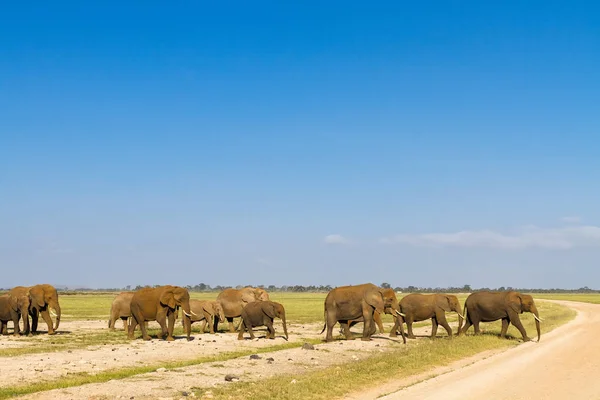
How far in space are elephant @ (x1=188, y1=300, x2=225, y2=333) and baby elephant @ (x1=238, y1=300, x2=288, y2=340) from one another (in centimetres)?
558

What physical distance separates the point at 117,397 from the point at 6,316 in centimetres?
2520

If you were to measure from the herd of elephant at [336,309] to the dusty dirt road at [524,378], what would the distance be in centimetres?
442

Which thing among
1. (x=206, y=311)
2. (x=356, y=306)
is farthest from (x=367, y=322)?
(x=206, y=311)

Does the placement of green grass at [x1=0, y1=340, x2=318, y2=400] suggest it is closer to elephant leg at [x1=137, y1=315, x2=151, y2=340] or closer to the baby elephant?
the baby elephant

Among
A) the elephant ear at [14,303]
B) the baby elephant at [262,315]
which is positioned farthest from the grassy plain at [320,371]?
the elephant ear at [14,303]

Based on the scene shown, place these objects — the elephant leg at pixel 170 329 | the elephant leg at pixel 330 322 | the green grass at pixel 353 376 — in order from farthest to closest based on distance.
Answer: the elephant leg at pixel 330 322 → the elephant leg at pixel 170 329 → the green grass at pixel 353 376

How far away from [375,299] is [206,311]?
38.1ft

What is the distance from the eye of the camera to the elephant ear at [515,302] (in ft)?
122

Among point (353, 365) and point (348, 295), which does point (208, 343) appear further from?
point (353, 365)

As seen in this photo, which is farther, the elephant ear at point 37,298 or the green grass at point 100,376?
the elephant ear at point 37,298

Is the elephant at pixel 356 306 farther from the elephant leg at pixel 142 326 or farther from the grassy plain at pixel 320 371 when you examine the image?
the elephant leg at pixel 142 326

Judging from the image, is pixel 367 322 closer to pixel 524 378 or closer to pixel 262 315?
pixel 262 315

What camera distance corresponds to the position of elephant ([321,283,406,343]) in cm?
3562

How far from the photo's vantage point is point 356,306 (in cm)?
3591
